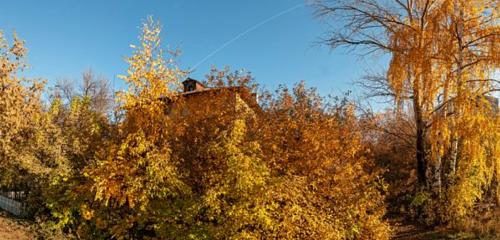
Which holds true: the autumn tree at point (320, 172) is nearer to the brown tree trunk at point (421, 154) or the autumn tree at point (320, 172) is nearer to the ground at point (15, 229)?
the brown tree trunk at point (421, 154)

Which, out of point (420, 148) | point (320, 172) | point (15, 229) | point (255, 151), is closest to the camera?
point (255, 151)

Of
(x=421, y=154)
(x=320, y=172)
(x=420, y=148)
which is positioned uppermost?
(x=420, y=148)

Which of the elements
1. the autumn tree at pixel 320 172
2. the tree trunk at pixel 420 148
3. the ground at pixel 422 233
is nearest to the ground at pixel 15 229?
the autumn tree at pixel 320 172

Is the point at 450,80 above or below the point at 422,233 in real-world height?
above

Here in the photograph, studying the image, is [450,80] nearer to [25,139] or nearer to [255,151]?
[255,151]

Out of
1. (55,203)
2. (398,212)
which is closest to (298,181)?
(55,203)

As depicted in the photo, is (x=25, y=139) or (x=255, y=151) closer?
(x=255, y=151)

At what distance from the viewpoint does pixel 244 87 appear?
35.1 ft

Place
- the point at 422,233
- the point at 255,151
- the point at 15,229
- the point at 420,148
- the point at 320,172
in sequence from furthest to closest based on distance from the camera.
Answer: the point at 420,148 → the point at 422,233 → the point at 15,229 → the point at 320,172 → the point at 255,151

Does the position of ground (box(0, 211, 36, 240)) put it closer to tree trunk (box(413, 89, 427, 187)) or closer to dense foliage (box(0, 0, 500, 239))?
dense foliage (box(0, 0, 500, 239))

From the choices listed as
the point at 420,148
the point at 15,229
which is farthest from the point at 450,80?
the point at 15,229

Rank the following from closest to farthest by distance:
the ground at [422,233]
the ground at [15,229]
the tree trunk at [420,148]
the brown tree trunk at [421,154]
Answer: the ground at [422,233], the ground at [15,229], the tree trunk at [420,148], the brown tree trunk at [421,154]

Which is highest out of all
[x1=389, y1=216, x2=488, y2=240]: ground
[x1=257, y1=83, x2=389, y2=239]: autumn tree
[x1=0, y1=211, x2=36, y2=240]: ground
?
[x1=257, y1=83, x2=389, y2=239]: autumn tree

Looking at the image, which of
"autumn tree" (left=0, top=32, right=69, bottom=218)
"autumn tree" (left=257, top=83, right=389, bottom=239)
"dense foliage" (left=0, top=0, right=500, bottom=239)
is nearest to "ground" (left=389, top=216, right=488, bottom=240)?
"dense foliage" (left=0, top=0, right=500, bottom=239)
